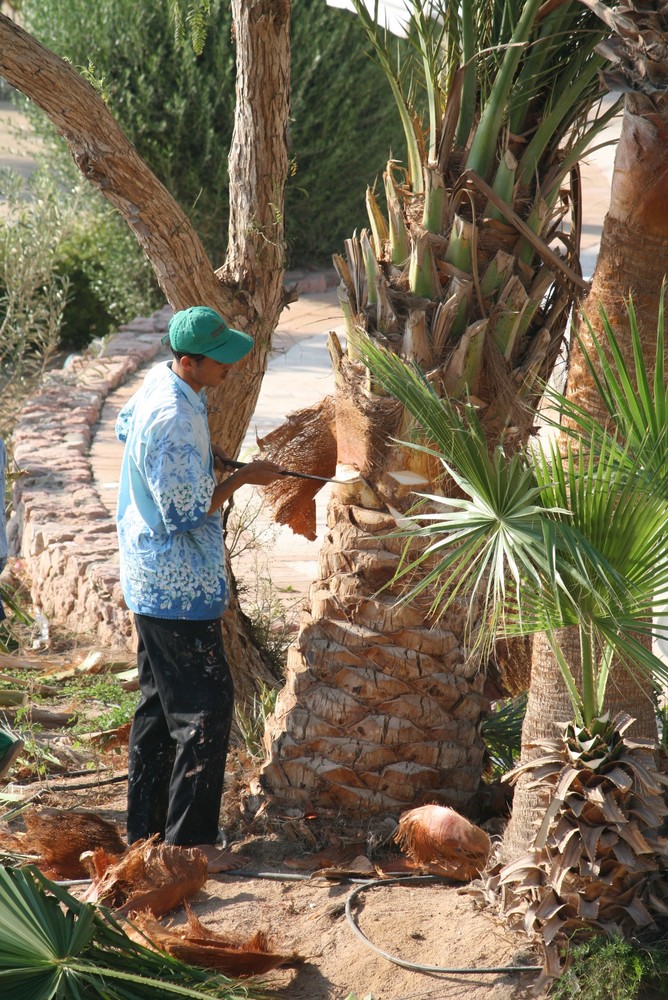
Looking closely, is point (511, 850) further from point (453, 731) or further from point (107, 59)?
point (107, 59)

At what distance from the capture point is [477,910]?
313 cm

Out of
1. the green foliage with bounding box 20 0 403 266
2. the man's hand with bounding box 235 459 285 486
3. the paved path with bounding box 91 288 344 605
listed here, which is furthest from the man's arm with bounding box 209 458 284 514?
the green foliage with bounding box 20 0 403 266

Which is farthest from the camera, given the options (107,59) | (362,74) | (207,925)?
(362,74)

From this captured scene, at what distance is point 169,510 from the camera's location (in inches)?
132

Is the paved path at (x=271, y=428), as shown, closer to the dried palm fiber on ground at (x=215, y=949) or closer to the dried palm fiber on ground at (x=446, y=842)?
the dried palm fiber on ground at (x=446, y=842)

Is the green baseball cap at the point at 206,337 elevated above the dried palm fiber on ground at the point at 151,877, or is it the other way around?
the green baseball cap at the point at 206,337

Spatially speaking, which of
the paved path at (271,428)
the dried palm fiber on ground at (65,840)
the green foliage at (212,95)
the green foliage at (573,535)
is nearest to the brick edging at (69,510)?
the paved path at (271,428)

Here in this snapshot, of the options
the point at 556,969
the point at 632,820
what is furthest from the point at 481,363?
the point at 556,969

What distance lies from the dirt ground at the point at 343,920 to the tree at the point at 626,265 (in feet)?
0.97

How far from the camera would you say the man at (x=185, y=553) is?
11.0ft

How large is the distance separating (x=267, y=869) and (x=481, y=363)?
1763mm

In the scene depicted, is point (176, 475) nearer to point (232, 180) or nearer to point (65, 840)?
point (65, 840)

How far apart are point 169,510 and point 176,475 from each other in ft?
0.38

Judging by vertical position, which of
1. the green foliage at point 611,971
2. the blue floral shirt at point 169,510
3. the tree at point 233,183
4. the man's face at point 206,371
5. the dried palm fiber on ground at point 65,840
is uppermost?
the tree at point 233,183
